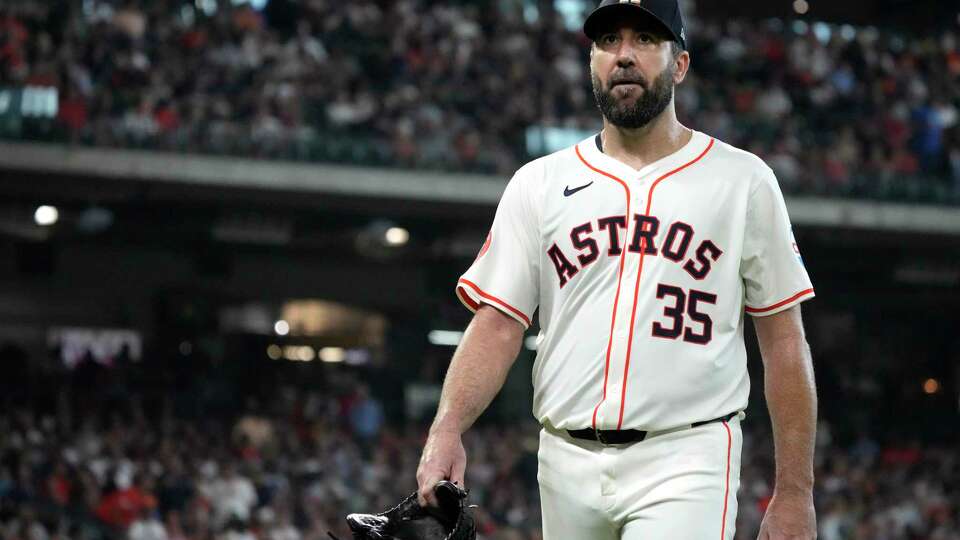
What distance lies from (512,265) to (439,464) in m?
0.47

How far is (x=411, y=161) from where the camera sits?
15000 mm

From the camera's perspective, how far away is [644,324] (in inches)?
113

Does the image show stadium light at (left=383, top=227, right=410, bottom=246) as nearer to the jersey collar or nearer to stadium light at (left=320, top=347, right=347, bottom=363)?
stadium light at (left=320, top=347, right=347, bottom=363)

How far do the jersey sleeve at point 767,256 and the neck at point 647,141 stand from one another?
22 cm

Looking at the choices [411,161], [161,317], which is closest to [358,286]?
[161,317]

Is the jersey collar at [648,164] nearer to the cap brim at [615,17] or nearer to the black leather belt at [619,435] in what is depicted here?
the cap brim at [615,17]

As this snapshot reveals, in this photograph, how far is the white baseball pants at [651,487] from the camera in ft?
9.12

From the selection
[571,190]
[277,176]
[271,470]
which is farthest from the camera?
[277,176]

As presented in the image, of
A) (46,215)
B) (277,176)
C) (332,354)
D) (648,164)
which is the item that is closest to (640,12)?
(648,164)

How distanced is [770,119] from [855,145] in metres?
1.06

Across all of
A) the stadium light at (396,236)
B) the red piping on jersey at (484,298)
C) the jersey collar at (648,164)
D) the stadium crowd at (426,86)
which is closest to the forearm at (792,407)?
the jersey collar at (648,164)

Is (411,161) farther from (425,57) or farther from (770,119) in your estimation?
(770,119)

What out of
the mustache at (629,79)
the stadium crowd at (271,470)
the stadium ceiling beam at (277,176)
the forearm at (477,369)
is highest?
the mustache at (629,79)

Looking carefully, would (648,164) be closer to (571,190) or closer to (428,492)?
(571,190)
